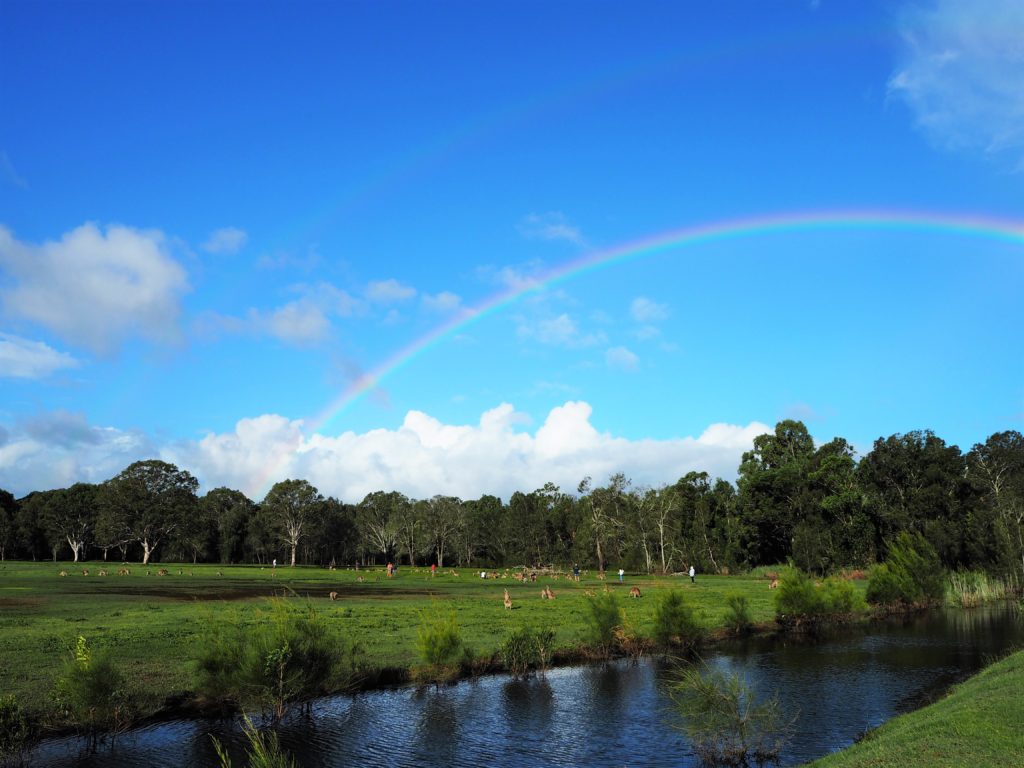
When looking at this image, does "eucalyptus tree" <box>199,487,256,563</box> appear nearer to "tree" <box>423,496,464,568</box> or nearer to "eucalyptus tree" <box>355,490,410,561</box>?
"eucalyptus tree" <box>355,490,410,561</box>

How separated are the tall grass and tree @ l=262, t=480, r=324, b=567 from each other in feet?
372

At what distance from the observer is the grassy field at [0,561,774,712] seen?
85.4 ft

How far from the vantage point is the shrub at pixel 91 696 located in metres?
20.1

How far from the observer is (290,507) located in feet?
471

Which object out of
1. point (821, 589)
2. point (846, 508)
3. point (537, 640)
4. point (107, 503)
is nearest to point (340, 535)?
point (107, 503)

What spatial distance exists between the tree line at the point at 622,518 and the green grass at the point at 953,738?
59.0m

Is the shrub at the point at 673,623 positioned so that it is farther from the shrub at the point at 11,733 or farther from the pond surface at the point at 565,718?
the shrub at the point at 11,733

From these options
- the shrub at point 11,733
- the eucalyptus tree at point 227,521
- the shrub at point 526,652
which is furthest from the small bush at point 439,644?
the eucalyptus tree at point 227,521

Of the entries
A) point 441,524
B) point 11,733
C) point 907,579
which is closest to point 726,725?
point 11,733

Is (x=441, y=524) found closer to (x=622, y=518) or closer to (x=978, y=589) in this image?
(x=622, y=518)

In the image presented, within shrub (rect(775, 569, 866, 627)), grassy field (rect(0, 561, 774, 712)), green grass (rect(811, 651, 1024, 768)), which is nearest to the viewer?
green grass (rect(811, 651, 1024, 768))

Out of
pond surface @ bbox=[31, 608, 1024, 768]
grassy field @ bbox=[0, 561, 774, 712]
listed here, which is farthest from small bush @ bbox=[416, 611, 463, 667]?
grassy field @ bbox=[0, 561, 774, 712]

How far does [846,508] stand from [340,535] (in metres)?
100

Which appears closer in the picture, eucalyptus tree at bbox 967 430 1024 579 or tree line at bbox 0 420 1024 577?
eucalyptus tree at bbox 967 430 1024 579
